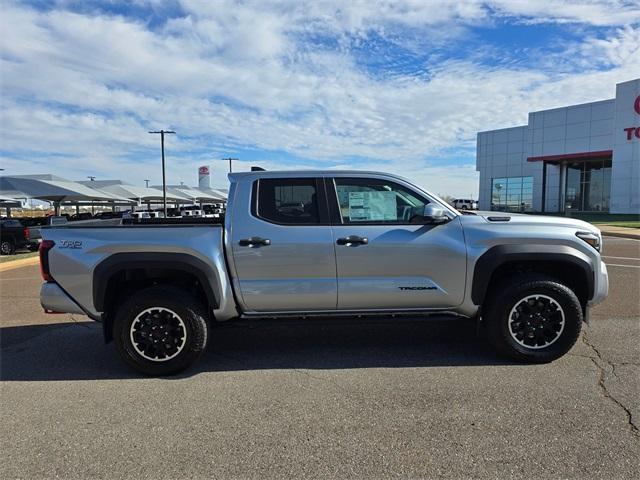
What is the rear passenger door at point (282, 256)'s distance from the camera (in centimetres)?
432

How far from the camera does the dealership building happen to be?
1355 inches

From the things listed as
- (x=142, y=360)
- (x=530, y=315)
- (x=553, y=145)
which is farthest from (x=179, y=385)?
(x=553, y=145)

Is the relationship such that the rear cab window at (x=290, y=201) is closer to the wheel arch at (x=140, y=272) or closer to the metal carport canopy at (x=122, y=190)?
the wheel arch at (x=140, y=272)

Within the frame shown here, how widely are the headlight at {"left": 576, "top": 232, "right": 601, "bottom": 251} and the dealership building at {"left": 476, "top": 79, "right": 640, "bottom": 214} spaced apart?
1401 inches

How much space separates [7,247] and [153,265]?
58.7ft

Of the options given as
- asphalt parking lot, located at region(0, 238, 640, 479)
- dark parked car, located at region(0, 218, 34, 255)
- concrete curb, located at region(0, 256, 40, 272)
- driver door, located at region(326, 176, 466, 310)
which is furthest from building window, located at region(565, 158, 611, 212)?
driver door, located at region(326, 176, 466, 310)

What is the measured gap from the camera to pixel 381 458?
9.57 feet

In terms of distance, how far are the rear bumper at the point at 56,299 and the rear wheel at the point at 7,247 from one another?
17.1m

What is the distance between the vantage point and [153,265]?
14.0ft

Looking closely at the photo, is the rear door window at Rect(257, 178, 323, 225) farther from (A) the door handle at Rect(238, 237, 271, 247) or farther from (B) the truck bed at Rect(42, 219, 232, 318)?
(B) the truck bed at Rect(42, 219, 232, 318)

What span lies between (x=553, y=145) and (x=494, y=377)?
42330 millimetres

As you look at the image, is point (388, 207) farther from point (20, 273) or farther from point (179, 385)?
point (20, 273)

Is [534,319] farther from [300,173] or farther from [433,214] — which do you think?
[300,173]

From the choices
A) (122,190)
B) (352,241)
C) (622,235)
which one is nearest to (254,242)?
(352,241)
